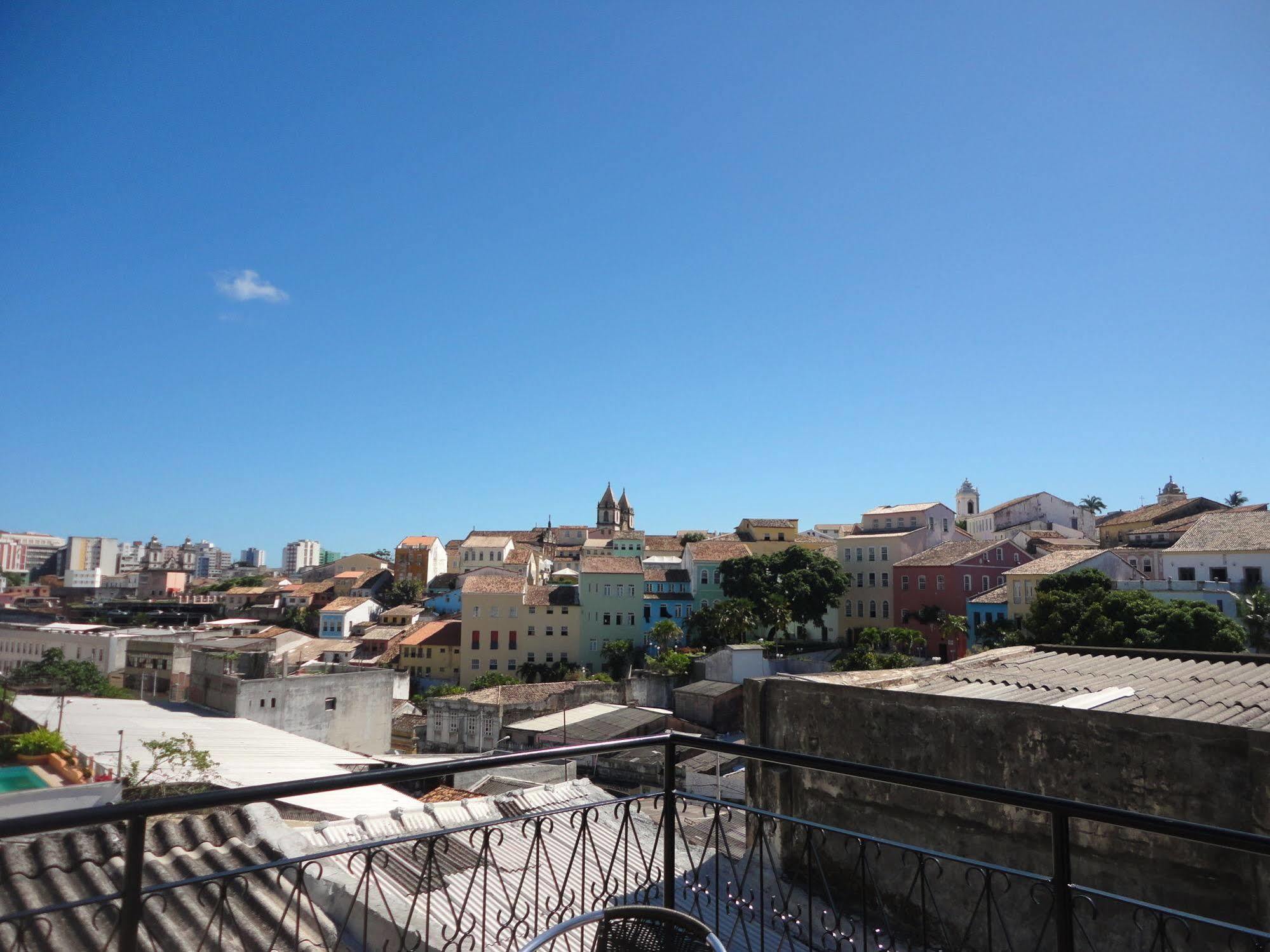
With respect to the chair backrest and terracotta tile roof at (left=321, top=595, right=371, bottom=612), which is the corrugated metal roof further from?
terracotta tile roof at (left=321, top=595, right=371, bottom=612)

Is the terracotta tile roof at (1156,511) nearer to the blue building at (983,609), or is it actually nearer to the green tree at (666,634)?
the blue building at (983,609)

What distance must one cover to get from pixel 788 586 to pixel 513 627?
62.7 ft

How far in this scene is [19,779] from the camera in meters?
15.8

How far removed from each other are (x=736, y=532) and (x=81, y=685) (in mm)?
50017

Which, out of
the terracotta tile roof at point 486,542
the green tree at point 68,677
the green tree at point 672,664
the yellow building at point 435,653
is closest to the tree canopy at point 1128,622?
the green tree at point 672,664

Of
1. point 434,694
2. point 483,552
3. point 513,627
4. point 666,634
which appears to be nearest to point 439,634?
point 513,627

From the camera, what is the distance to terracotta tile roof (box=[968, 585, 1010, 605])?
145ft

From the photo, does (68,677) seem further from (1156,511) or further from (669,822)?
(1156,511)

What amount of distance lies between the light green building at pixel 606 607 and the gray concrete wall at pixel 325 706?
22.0m

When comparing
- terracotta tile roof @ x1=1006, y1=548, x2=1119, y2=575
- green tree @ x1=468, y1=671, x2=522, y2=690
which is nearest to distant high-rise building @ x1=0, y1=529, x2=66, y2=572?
green tree @ x1=468, y1=671, x2=522, y2=690

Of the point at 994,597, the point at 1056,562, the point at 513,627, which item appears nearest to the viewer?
the point at 1056,562

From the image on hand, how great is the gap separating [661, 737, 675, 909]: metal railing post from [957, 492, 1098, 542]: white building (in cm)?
6872

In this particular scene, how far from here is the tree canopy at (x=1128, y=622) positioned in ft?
100

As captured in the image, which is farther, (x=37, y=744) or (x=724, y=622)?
(x=724, y=622)
